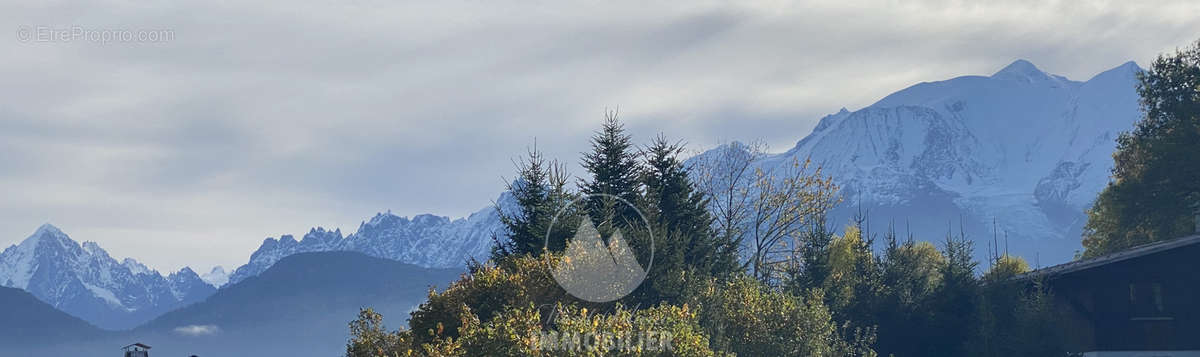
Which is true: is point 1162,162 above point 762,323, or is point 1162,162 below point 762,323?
above

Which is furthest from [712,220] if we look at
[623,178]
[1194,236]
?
[1194,236]

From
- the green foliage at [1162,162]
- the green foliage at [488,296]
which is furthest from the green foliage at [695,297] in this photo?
the green foliage at [1162,162]

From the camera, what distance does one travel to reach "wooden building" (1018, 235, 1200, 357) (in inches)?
2304

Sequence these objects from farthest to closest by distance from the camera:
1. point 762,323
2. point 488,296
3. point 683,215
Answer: point 683,215
point 762,323
point 488,296

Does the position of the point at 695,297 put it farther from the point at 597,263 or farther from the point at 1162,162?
the point at 1162,162

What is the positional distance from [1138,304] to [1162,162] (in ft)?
53.3

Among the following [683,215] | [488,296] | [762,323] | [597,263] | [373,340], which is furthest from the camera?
[683,215]

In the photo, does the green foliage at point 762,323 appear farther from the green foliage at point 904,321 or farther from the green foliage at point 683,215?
the green foliage at point 904,321

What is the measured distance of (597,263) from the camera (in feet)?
130

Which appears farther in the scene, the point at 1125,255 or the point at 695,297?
the point at 1125,255

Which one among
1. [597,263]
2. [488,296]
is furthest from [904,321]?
[488,296]

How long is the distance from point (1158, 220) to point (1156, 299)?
17.1m

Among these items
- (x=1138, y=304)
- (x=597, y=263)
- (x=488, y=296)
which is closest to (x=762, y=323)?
(x=597, y=263)

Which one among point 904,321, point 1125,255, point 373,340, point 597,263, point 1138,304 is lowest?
point 373,340
